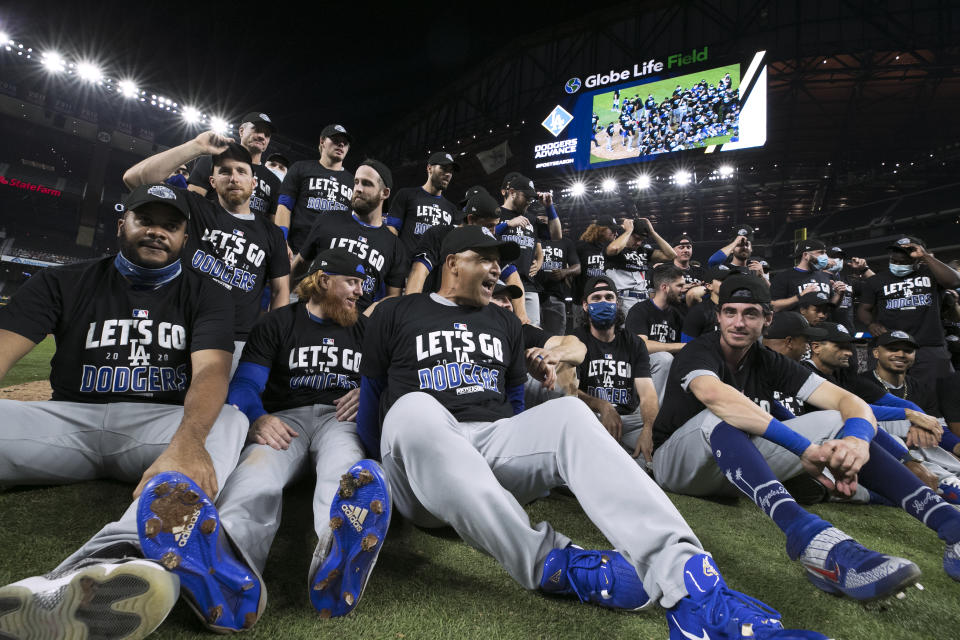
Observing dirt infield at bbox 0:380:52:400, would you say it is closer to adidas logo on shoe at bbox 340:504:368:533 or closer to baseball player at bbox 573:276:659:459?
adidas logo on shoe at bbox 340:504:368:533

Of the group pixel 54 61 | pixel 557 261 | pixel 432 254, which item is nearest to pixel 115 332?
pixel 432 254

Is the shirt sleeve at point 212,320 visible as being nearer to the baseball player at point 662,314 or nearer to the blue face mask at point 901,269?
the baseball player at point 662,314

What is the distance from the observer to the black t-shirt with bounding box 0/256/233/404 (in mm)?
2158

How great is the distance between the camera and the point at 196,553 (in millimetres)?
1283

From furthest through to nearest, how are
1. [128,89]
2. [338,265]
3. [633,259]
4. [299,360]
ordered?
[128,89] < [633,259] < [338,265] < [299,360]

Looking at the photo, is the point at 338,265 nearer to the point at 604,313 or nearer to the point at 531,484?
the point at 531,484

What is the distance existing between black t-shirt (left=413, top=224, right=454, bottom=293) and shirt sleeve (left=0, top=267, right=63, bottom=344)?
7.88 feet

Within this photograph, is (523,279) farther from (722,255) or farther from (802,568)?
(802,568)

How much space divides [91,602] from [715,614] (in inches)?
59.2

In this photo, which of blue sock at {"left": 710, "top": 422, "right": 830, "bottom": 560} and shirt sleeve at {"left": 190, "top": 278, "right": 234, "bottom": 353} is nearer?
blue sock at {"left": 710, "top": 422, "right": 830, "bottom": 560}

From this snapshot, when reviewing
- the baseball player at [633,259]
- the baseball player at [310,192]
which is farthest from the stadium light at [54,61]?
the baseball player at [633,259]

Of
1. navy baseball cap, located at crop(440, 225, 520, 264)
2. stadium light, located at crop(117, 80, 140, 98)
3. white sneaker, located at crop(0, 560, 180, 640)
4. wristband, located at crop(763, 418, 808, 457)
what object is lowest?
white sneaker, located at crop(0, 560, 180, 640)

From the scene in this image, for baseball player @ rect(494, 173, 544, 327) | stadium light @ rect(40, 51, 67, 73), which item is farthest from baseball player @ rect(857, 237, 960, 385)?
stadium light @ rect(40, 51, 67, 73)

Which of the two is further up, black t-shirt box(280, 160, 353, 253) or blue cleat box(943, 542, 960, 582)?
black t-shirt box(280, 160, 353, 253)
